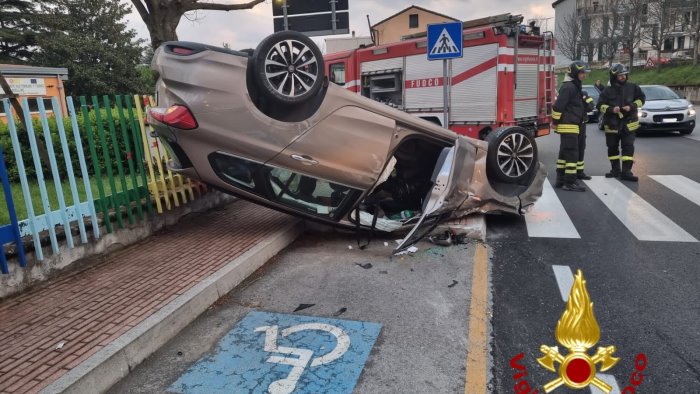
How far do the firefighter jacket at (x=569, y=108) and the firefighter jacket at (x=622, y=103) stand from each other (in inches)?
37.7

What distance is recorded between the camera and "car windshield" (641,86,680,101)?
14086mm

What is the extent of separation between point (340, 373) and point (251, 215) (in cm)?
345

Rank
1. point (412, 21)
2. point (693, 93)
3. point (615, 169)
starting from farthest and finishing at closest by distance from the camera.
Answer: point (412, 21), point (693, 93), point (615, 169)

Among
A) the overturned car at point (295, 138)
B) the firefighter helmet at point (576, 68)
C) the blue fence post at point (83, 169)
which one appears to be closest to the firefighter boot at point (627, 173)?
the firefighter helmet at point (576, 68)

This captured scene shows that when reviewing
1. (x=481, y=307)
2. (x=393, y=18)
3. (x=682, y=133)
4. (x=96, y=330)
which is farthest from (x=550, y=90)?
(x=393, y=18)

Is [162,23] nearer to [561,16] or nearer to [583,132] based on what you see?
[583,132]

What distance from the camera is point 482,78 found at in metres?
9.73

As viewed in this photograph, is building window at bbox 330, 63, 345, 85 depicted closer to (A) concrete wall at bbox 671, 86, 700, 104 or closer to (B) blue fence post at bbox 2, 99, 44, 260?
(B) blue fence post at bbox 2, 99, 44, 260

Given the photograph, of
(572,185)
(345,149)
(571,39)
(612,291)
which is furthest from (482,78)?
(571,39)

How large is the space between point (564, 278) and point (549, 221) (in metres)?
1.96

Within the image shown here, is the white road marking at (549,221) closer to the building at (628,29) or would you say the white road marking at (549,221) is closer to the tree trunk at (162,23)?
the tree trunk at (162,23)

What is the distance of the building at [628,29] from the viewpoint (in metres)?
38.4

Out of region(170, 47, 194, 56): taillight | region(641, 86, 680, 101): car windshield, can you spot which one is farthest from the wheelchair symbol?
region(641, 86, 680, 101): car windshield

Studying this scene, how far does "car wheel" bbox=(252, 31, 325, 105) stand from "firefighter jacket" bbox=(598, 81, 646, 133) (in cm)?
608
